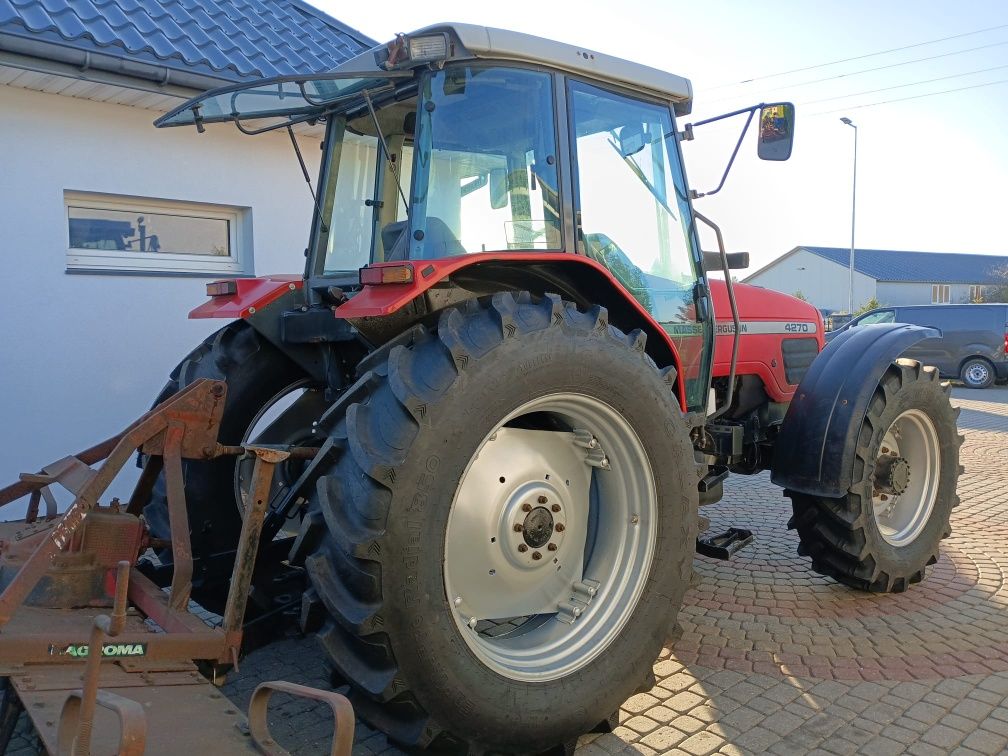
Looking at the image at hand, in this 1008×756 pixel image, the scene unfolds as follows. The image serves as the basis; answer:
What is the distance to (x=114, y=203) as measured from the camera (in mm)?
6141

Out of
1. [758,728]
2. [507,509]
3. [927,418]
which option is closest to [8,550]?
[507,509]

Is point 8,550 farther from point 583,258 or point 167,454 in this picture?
point 583,258

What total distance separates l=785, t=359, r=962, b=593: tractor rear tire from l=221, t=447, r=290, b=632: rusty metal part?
273cm

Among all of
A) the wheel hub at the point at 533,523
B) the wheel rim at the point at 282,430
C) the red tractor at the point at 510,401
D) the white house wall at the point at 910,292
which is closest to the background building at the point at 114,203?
the red tractor at the point at 510,401

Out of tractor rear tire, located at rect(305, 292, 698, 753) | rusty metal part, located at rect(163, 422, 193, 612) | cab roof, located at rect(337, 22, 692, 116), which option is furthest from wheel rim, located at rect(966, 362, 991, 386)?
rusty metal part, located at rect(163, 422, 193, 612)

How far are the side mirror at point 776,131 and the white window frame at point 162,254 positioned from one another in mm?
→ 4421

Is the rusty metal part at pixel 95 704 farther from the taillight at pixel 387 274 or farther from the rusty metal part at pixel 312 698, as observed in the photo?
the taillight at pixel 387 274

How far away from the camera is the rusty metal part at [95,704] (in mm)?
1768

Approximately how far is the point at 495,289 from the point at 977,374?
16.4 meters

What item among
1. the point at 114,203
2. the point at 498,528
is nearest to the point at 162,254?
the point at 114,203

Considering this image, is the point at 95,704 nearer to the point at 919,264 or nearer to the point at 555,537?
the point at 555,537

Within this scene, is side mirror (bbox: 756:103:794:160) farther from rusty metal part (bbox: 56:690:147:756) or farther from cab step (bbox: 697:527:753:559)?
rusty metal part (bbox: 56:690:147:756)

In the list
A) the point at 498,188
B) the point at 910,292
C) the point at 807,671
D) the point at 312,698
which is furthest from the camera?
the point at 910,292

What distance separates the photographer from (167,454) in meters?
2.71
